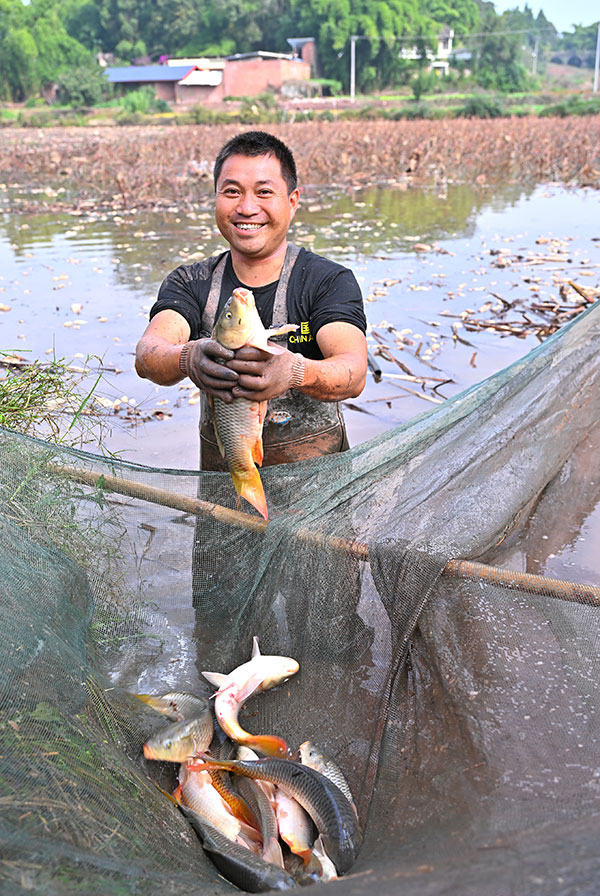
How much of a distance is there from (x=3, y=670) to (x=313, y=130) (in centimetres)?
2898

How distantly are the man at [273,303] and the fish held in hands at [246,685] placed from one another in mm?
864

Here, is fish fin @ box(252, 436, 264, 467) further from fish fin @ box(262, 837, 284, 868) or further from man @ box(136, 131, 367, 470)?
fish fin @ box(262, 837, 284, 868)

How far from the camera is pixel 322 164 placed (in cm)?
2091

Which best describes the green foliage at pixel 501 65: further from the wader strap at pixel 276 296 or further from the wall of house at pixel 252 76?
the wader strap at pixel 276 296

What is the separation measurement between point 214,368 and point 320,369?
1.37 feet

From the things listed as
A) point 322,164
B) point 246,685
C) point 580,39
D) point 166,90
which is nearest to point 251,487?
point 246,685

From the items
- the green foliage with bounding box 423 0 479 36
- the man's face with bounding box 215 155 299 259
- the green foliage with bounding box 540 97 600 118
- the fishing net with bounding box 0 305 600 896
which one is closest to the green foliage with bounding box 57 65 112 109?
the green foliage with bounding box 540 97 600 118

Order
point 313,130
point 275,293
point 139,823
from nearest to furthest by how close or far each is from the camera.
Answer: point 139,823 → point 275,293 → point 313,130

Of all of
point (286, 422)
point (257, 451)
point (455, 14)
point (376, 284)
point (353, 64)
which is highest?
point (455, 14)

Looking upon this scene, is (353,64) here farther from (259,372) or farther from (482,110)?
(259,372)

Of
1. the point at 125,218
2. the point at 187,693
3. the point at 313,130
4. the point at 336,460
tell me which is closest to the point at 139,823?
the point at 187,693

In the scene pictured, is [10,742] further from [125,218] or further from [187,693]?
[125,218]

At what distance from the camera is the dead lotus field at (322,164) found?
18578 millimetres

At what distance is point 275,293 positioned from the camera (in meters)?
3.01
